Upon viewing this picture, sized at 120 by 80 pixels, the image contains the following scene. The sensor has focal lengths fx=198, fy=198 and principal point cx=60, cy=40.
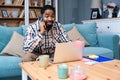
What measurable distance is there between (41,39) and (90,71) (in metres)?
0.87

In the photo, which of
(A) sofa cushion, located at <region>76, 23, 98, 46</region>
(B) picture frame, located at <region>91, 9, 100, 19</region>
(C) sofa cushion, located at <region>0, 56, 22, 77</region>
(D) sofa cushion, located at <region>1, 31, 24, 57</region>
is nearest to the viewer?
(C) sofa cushion, located at <region>0, 56, 22, 77</region>

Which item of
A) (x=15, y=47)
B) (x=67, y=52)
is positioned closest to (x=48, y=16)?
(x=67, y=52)

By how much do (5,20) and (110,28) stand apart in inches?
103

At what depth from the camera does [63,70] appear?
133 centimetres


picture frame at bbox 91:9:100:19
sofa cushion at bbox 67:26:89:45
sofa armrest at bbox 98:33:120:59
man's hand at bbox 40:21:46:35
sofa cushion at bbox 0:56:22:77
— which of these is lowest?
sofa cushion at bbox 0:56:22:77

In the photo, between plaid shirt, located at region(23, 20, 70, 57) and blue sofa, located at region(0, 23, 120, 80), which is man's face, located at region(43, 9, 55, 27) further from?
blue sofa, located at region(0, 23, 120, 80)

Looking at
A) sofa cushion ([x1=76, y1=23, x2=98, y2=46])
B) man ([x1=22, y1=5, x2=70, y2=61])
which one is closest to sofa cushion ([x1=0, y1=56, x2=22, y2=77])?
man ([x1=22, y1=5, x2=70, y2=61])

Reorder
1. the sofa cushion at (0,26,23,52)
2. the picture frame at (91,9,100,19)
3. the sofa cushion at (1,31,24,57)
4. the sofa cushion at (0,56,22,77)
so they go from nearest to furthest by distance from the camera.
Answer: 1. the sofa cushion at (0,56,22,77)
2. the sofa cushion at (1,31,24,57)
3. the sofa cushion at (0,26,23,52)
4. the picture frame at (91,9,100,19)

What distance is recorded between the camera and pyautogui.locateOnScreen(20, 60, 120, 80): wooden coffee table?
1.33 m

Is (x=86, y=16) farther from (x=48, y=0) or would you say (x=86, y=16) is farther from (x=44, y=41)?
(x=44, y=41)

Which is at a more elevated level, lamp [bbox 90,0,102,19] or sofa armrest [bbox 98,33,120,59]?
lamp [bbox 90,0,102,19]

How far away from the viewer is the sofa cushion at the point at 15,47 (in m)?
2.71

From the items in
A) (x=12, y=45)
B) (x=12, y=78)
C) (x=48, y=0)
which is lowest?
(x=12, y=78)

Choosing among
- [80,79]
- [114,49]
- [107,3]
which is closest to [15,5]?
[107,3]
